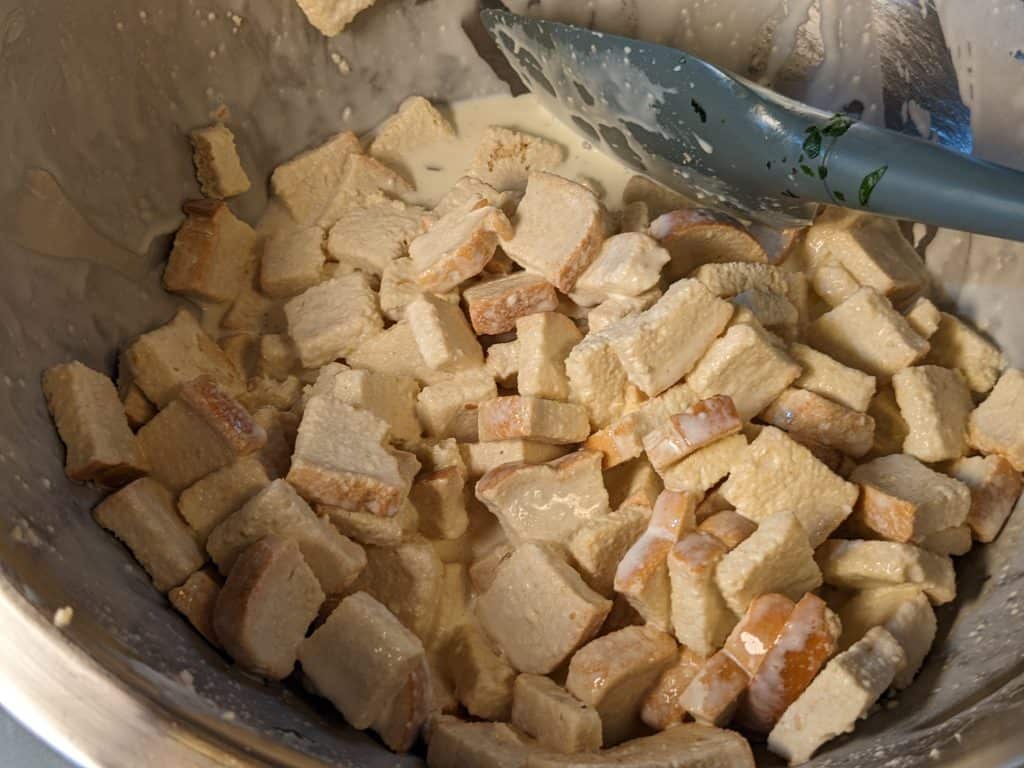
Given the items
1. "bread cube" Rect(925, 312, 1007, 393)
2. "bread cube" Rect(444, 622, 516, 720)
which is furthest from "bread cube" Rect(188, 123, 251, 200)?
"bread cube" Rect(925, 312, 1007, 393)

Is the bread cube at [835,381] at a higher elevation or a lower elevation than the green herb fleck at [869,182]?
lower

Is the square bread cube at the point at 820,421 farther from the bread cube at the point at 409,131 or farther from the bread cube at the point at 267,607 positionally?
the bread cube at the point at 409,131

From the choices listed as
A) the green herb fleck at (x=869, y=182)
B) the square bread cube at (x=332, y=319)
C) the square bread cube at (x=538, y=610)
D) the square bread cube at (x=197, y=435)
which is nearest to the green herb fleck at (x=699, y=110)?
the green herb fleck at (x=869, y=182)

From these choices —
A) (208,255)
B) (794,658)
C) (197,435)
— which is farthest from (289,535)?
(794,658)

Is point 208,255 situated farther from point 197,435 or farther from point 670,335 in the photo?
point 670,335

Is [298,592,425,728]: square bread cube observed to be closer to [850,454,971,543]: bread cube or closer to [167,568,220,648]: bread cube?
[167,568,220,648]: bread cube

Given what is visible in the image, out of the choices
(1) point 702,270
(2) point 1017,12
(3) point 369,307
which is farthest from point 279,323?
(2) point 1017,12
